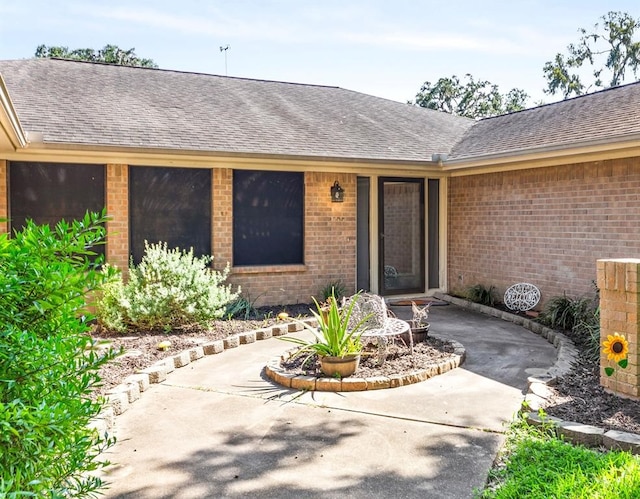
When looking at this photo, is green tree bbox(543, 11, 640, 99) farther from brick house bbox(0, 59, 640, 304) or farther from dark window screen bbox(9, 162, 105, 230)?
dark window screen bbox(9, 162, 105, 230)

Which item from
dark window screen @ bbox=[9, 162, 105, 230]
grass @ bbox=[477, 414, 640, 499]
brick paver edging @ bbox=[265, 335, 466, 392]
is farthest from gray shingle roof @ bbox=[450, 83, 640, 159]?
dark window screen @ bbox=[9, 162, 105, 230]

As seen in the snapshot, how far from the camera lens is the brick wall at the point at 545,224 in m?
7.90

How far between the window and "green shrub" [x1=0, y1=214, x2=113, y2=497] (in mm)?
6430

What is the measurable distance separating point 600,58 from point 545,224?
88.1ft

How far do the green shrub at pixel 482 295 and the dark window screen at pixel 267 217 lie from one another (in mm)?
3245

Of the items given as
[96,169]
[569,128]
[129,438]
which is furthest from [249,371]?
[569,128]

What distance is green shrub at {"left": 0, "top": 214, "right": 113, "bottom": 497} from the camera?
83.1 inches

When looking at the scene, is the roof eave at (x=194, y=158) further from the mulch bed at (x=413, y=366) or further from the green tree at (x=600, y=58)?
the green tree at (x=600, y=58)

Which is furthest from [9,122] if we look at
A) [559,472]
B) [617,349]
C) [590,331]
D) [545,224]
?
[545,224]

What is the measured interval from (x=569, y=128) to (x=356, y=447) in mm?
7062

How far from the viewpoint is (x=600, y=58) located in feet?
101

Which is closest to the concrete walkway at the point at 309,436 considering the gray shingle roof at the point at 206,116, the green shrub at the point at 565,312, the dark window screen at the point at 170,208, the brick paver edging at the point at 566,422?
the brick paver edging at the point at 566,422

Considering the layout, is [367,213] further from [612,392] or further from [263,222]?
[612,392]

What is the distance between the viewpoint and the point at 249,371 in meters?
6.12
